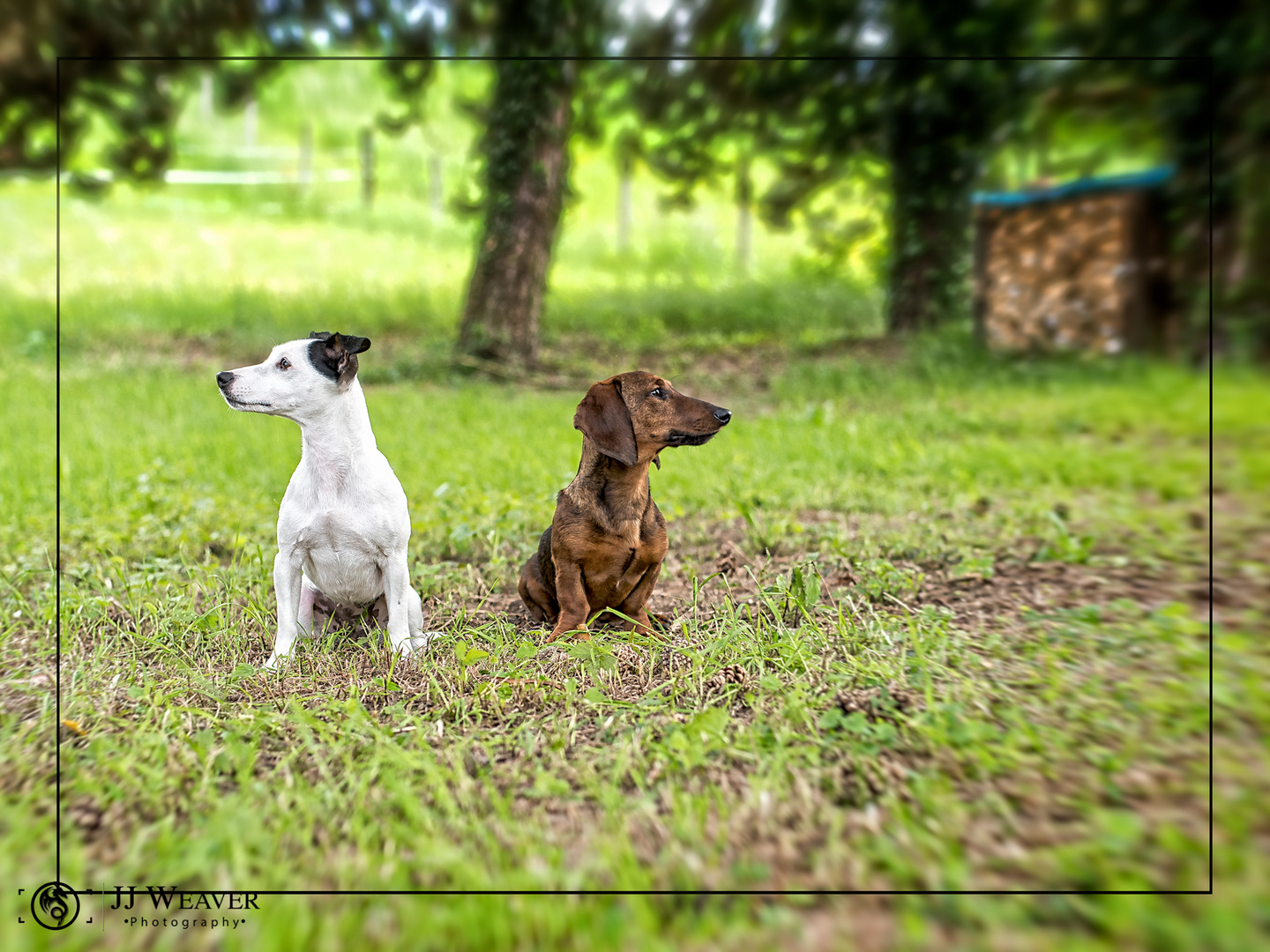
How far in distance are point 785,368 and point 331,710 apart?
7634 mm

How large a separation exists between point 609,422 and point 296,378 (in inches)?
45.7

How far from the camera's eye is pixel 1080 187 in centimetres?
738

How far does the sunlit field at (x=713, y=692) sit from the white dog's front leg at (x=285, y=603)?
0.09m

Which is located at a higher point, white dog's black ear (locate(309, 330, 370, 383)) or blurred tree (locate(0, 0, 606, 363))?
blurred tree (locate(0, 0, 606, 363))

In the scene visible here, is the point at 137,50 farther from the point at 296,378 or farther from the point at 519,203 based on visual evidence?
the point at 296,378

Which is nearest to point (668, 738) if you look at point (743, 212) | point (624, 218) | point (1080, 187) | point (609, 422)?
point (609, 422)

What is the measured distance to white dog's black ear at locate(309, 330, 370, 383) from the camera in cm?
308

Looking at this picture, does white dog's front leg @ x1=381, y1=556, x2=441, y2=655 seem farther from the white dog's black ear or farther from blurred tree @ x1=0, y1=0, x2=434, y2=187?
blurred tree @ x1=0, y1=0, x2=434, y2=187

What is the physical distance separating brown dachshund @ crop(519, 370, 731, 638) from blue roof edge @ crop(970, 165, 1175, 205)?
486 cm

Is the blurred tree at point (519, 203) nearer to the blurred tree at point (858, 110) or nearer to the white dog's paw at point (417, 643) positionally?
the blurred tree at point (858, 110)

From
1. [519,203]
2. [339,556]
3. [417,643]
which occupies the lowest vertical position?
[417,643]

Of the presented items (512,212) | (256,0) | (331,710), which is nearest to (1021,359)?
(512,212)

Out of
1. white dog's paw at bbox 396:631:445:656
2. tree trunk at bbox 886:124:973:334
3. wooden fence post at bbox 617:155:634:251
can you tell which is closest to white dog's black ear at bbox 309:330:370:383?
white dog's paw at bbox 396:631:445:656

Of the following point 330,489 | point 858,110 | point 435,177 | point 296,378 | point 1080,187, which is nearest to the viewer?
point 296,378
